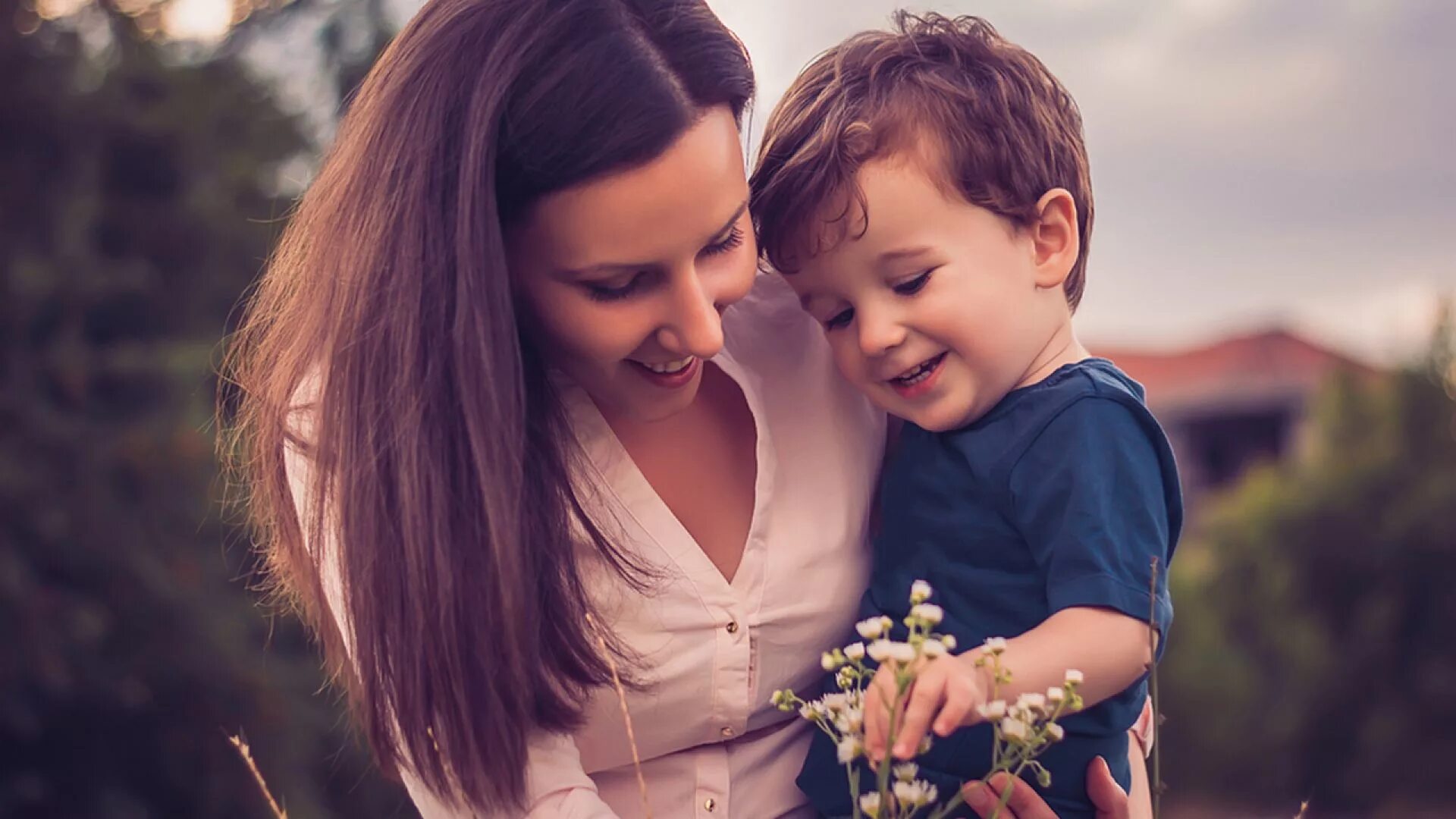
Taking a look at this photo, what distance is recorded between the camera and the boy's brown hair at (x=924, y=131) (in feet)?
5.74

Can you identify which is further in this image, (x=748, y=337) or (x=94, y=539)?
(x=94, y=539)

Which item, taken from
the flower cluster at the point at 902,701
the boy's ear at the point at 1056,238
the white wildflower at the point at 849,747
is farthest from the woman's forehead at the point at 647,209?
the white wildflower at the point at 849,747

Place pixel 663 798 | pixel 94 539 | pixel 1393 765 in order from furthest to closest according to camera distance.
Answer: pixel 1393 765
pixel 94 539
pixel 663 798

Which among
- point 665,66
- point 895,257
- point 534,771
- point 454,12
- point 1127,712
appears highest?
point 454,12

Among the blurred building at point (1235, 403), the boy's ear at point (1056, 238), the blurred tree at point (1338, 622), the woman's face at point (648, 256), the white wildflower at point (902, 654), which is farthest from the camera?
the blurred building at point (1235, 403)

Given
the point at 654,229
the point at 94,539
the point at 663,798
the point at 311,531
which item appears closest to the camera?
the point at 654,229

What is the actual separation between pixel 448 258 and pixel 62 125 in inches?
137

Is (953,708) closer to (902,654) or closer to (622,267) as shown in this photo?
(902,654)

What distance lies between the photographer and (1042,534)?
1.62 m

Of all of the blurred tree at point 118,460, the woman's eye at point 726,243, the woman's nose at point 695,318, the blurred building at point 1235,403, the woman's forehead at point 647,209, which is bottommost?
the blurred building at point 1235,403

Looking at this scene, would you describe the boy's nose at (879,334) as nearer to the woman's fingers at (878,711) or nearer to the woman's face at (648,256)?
the woman's face at (648,256)

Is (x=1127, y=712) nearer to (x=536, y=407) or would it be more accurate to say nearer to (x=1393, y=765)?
(x=536, y=407)

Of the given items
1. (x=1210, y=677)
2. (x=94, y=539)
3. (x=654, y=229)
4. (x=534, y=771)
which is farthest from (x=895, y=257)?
(x=1210, y=677)

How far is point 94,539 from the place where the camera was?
443 centimetres
